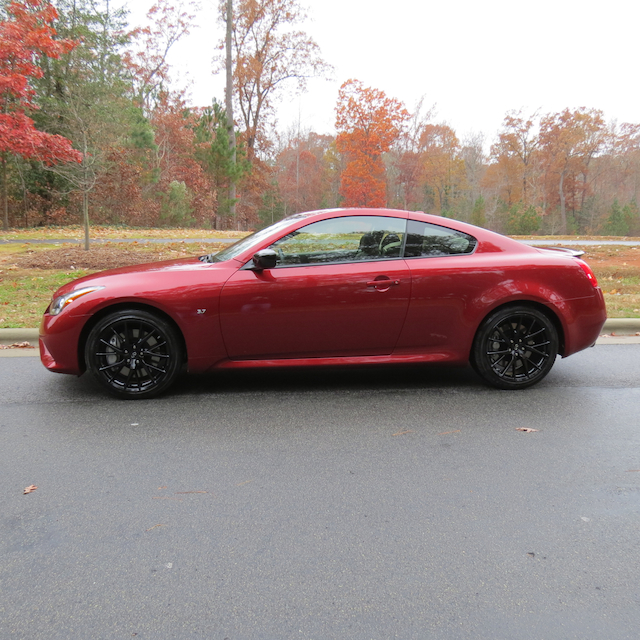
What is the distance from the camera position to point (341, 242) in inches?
187

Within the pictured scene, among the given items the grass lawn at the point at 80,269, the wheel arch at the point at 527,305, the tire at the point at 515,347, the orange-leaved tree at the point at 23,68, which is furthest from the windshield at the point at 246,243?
the orange-leaved tree at the point at 23,68

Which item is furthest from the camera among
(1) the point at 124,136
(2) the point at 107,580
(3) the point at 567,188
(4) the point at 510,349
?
(3) the point at 567,188

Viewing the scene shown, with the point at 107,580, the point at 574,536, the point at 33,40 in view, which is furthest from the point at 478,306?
the point at 33,40

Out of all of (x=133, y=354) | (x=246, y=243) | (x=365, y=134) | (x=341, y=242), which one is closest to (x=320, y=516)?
(x=133, y=354)

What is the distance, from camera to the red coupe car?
14.8 ft

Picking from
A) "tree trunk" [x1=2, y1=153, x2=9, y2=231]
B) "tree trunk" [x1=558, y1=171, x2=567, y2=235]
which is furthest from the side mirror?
"tree trunk" [x1=558, y1=171, x2=567, y2=235]

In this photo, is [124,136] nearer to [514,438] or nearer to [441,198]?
[514,438]

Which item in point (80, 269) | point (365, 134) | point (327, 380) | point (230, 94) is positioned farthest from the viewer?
point (365, 134)

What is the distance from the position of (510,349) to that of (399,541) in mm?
2670

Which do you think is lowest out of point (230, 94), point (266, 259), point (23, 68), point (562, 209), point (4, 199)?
point (266, 259)

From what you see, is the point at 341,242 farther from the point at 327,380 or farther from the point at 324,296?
the point at 327,380

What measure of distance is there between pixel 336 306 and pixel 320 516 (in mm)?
2028

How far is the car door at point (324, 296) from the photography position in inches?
179

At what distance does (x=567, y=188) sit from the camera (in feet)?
177
